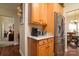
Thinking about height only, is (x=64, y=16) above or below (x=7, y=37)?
above

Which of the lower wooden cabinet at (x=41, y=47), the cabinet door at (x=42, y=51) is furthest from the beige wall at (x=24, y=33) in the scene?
the cabinet door at (x=42, y=51)

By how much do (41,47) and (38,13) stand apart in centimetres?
44

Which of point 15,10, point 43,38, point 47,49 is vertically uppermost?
point 15,10

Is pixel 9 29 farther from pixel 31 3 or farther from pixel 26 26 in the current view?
pixel 31 3

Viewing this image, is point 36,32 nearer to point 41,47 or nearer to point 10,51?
point 41,47

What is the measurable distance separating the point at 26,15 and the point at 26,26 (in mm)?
144

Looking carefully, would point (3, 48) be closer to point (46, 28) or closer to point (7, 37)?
point (7, 37)

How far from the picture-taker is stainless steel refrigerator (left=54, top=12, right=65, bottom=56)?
151cm

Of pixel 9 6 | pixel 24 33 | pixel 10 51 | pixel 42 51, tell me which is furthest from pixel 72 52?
pixel 9 6

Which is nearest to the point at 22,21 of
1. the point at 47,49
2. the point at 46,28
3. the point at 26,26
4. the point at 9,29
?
the point at 26,26

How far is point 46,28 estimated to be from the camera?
4.95 ft

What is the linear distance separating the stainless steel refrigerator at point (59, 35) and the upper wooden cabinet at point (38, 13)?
165 mm

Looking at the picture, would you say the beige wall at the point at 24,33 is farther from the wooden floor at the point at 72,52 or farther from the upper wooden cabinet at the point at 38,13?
the wooden floor at the point at 72,52

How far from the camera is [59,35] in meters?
1.54
